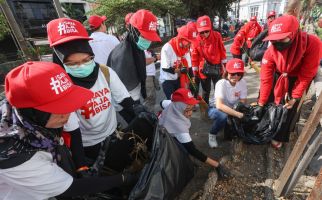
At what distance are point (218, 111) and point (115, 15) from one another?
11.2 metres

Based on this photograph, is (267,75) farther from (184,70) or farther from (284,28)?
(184,70)

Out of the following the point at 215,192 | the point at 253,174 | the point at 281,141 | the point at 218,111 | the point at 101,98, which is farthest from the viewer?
the point at 218,111

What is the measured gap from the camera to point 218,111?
3.08 m

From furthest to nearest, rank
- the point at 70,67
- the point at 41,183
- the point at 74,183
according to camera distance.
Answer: the point at 70,67 → the point at 74,183 → the point at 41,183

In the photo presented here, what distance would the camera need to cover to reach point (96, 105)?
1.73 meters

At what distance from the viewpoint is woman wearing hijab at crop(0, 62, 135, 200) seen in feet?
3.36

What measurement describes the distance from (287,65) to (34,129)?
256cm

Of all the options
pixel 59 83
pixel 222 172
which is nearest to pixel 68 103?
pixel 59 83

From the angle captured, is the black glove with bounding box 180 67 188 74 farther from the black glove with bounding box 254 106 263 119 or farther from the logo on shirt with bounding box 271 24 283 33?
the logo on shirt with bounding box 271 24 283 33

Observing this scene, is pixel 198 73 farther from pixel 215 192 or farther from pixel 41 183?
pixel 41 183

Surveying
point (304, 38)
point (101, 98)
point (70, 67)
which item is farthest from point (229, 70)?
point (70, 67)

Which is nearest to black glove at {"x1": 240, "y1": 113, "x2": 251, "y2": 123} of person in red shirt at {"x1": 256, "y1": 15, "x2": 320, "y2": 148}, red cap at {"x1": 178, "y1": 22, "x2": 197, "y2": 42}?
person in red shirt at {"x1": 256, "y1": 15, "x2": 320, "y2": 148}

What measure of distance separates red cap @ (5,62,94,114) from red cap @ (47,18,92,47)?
50 centimetres

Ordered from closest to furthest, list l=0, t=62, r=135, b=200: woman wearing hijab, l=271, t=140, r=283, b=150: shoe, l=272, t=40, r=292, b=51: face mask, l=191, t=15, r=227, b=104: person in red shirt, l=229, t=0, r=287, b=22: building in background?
l=0, t=62, r=135, b=200: woman wearing hijab → l=272, t=40, r=292, b=51: face mask → l=271, t=140, r=283, b=150: shoe → l=191, t=15, r=227, b=104: person in red shirt → l=229, t=0, r=287, b=22: building in background
